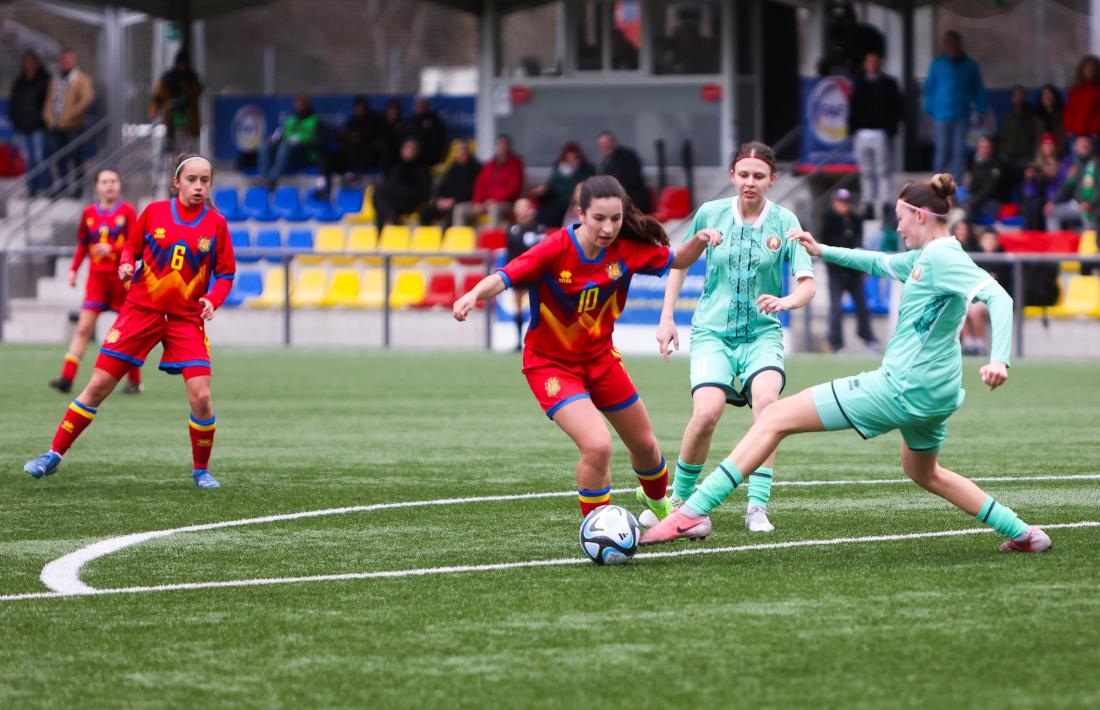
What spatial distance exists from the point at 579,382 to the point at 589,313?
30 centimetres

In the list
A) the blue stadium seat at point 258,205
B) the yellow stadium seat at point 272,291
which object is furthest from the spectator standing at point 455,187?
the blue stadium seat at point 258,205

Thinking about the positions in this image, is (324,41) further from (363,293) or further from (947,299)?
(947,299)

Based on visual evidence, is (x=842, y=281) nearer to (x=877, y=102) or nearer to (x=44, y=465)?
(x=877, y=102)

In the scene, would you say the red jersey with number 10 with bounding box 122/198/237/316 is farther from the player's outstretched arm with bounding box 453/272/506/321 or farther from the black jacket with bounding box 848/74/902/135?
the black jacket with bounding box 848/74/902/135

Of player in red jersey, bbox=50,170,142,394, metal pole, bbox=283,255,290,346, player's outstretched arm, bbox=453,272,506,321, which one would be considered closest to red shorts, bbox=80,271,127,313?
player in red jersey, bbox=50,170,142,394

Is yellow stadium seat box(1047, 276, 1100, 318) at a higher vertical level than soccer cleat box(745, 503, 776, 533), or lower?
higher

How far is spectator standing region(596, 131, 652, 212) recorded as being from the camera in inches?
978

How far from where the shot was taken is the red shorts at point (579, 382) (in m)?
7.66

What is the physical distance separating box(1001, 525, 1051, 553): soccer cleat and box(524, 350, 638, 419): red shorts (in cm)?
169

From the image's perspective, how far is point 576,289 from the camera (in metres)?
7.67

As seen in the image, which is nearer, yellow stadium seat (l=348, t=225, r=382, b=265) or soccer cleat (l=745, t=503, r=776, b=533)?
soccer cleat (l=745, t=503, r=776, b=533)

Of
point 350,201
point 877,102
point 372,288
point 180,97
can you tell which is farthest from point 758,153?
point 180,97

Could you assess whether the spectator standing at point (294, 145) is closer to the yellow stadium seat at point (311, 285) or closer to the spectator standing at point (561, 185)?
the yellow stadium seat at point (311, 285)

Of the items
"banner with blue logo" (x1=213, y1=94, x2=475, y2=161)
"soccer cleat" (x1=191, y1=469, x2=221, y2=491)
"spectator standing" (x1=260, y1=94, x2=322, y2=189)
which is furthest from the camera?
"banner with blue logo" (x1=213, y1=94, x2=475, y2=161)
